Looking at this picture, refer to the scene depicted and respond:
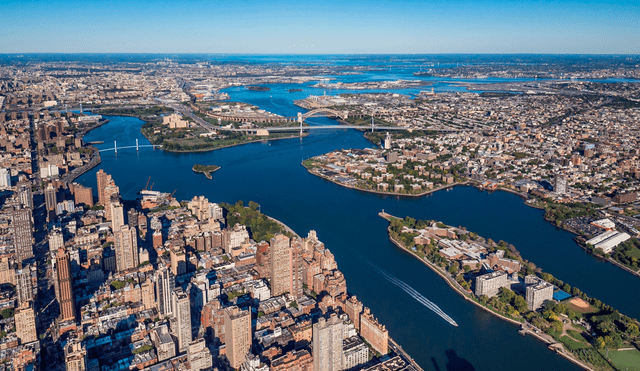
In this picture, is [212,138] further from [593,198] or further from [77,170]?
[593,198]

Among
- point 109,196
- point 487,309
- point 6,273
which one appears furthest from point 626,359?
point 109,196

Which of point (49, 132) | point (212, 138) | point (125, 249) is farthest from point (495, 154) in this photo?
point (49, 132)

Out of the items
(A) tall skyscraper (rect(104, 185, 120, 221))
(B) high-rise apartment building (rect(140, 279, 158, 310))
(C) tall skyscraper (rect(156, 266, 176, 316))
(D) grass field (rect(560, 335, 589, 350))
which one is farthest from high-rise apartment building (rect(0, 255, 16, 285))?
(D) grass field (rect(560, 335, 589, 350))

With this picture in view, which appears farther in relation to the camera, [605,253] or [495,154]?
[495,154]

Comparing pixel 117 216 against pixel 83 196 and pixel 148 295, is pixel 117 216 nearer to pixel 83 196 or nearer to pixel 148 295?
pixel 83 196

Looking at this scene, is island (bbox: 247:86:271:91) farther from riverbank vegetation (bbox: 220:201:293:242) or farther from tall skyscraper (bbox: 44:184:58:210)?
tall skyscraper (bbox: 44:184:58:210)
